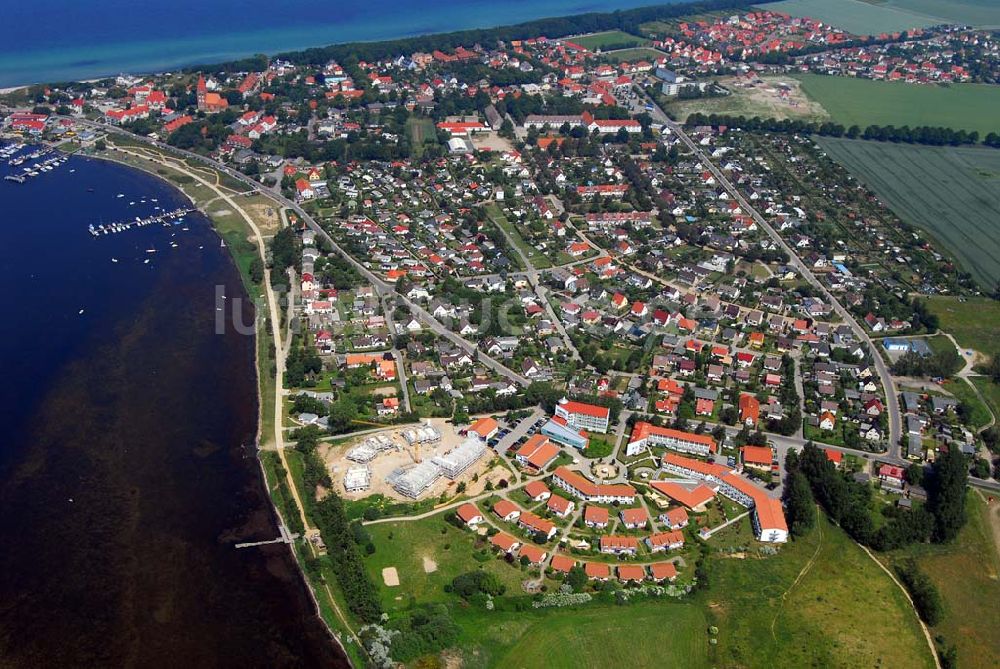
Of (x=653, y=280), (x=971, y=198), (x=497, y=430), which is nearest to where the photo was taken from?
(x=497, y=430)

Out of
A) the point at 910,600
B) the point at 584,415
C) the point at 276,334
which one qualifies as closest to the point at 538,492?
the point at 584,415

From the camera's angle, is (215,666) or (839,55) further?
(839,55)

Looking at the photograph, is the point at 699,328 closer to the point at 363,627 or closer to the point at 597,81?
the point at 363,627

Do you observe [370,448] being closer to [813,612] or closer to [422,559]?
[422,559]

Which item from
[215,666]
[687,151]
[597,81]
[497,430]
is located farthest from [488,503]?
[597,81]

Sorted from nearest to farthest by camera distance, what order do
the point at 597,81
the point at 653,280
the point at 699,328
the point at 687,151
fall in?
Answer: the point at 699,328 → the point at 653,280 → the point at 687,151 → the point at 597,81

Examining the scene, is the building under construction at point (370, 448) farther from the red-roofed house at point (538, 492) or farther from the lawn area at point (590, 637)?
the lawn area at point (590, 637)

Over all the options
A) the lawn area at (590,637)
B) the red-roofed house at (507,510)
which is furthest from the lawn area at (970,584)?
the red-roofed house at (507,510)
